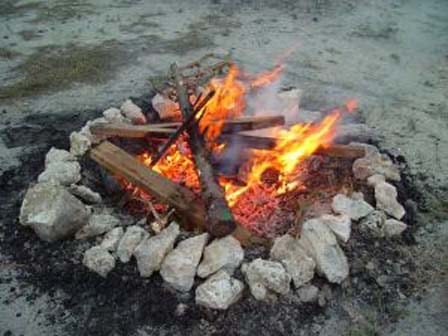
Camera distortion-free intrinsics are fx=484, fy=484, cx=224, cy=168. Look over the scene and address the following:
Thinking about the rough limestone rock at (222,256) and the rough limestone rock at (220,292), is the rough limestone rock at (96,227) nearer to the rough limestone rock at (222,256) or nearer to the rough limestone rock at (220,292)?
the rough limestone rock at (222,256)

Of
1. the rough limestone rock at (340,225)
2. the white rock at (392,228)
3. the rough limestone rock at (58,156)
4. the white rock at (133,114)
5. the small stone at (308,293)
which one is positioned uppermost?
the white rock at (133,114)

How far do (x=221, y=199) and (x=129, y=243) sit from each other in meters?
0.81

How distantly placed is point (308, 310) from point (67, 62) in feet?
19.0

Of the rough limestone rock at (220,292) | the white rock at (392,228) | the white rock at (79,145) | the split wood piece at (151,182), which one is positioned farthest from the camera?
the white rock at (79,145)

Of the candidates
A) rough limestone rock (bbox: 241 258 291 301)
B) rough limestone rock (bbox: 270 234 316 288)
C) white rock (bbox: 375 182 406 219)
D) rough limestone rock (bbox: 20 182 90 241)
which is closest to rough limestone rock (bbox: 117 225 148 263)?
rough limestone rock (bbox: 20 182 90 241)

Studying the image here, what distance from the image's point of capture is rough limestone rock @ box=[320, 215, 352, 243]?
4.00 meters

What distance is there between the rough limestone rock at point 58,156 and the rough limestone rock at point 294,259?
229 cm

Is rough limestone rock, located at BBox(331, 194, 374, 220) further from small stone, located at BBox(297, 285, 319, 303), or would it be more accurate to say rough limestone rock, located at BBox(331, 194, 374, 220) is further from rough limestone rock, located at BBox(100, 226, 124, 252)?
rough limestone rock, located at BBox(100, 226, 124, 252)

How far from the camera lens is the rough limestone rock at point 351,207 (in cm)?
422

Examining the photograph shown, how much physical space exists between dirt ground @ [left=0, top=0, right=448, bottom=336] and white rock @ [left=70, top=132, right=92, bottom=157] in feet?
1.57

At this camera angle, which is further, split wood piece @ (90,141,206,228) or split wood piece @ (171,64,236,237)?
split wood piece @ (90,141,206,228)

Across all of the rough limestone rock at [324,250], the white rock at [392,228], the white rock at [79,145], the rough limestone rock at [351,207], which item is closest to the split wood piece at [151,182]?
the white rock at [79,145]

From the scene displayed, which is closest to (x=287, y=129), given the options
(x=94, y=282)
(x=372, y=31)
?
(x=94, y=282)

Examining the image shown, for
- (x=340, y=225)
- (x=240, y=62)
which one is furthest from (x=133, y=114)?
(x=340, y=225)
